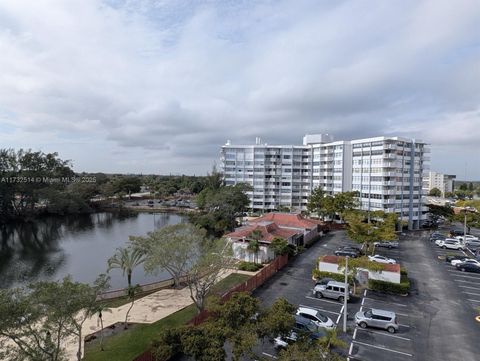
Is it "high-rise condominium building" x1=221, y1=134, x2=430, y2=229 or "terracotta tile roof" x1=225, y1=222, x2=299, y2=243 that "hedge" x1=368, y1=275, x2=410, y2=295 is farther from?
"high-rise condominium building" x1=221, y1=134, x2=430, y2=229

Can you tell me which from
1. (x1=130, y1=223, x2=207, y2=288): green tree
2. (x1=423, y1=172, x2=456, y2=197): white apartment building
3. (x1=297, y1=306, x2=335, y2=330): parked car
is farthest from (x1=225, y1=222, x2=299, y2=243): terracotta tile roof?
(x1=423, y1=172, x2=456, y2=197): white apartment building

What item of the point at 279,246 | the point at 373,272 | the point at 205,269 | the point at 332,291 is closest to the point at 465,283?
the point at 373,272

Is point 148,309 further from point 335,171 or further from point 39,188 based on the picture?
point 39,188

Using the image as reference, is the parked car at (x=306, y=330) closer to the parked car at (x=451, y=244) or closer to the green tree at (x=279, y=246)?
the green tree at (x=279, y=246)

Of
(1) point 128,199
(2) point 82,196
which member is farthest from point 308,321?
(1) point 128,199

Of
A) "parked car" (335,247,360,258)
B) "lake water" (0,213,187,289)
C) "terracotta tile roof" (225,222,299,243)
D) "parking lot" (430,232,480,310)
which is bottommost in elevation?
"lake water" (0,213,187,289)

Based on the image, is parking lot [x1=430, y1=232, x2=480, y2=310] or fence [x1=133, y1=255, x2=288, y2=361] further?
parking lot [x1=430, y1=232, x2=480, y2=310]
